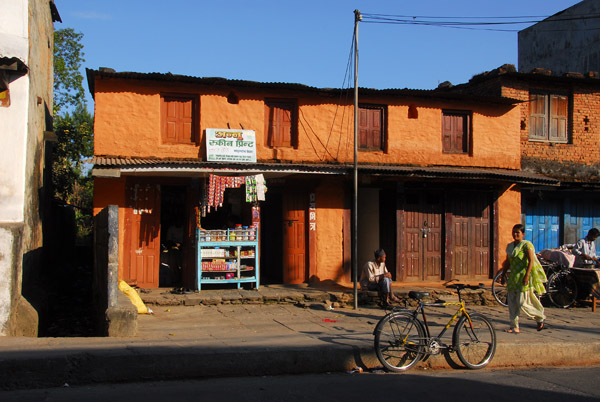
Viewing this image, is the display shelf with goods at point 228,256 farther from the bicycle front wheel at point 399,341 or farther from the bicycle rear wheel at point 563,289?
the bicycle rear wheel at point 563,289

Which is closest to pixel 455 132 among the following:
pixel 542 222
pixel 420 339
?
pixel 542 222

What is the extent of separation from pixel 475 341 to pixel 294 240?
6.52 meters

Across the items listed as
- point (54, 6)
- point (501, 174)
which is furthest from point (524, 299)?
point (54, 6)

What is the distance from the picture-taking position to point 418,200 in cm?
1412

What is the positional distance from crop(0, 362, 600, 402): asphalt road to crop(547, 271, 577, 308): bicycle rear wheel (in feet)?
18.9

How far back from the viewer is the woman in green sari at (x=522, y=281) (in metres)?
8.61

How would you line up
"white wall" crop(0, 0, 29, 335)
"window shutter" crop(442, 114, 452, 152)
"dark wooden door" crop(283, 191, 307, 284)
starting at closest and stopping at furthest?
"white wall" crop(0, 0, 29, 335)
"dark wooden door" crop(283, 191, 307, 284)
"window shutter" crop(442, 114, 452, 152)

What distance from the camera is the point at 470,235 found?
567 inches

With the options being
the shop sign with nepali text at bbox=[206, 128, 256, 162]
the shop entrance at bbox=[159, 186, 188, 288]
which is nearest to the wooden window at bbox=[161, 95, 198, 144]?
the shop sign with nepali text at bbox=[206, 128, 256, 162]

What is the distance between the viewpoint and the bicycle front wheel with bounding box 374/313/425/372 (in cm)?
670

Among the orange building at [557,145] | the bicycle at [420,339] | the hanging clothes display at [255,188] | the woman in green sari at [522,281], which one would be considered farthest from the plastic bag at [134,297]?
the orange building at [557,145]

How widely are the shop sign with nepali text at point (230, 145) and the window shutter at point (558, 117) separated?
8701mm

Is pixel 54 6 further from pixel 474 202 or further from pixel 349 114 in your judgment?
pixel 474 202

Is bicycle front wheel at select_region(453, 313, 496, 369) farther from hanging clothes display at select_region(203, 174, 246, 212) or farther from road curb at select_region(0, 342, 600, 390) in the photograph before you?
hanging clothes display at select_region(203, 174, 246, 212)
